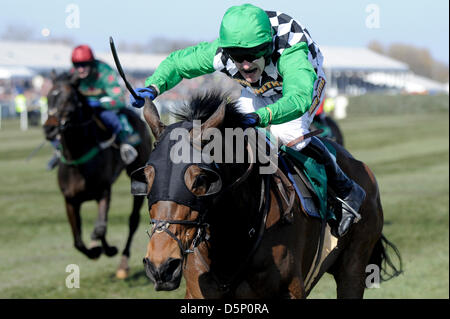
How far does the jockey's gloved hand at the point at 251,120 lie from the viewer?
11.0 ft

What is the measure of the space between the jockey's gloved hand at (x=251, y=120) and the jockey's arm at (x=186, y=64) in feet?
2.96

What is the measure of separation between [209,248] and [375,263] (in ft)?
7.01

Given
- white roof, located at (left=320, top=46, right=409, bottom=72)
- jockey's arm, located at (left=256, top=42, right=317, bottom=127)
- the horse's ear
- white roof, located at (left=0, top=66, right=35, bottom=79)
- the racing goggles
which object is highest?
the racing goggles

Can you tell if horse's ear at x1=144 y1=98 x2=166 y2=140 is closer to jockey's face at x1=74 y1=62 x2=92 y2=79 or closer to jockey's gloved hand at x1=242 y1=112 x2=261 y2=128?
jockey's gloved hand at x1=242 y1=112 x2=261 y2=128

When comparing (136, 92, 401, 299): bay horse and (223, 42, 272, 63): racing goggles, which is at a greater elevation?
(223, 42, 272, 63): racing goggles

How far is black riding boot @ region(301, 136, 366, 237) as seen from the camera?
4.35 meters

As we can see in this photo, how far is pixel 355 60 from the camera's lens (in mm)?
66812

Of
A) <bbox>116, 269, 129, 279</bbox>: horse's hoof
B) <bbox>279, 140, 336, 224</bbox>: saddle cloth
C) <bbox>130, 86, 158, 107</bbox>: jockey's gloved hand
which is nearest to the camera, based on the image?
<bbox>130, 86, 158, 107</bbox>: jockey's gloved hand

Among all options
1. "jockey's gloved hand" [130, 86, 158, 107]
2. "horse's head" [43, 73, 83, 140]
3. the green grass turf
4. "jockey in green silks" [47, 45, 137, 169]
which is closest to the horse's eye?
"jockey's gloved hand" [130, 86, 158, 107]

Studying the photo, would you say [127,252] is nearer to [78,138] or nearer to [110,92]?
[78,138]

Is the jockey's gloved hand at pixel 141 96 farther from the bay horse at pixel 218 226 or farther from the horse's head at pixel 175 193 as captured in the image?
the horse's head at pixel 175 193

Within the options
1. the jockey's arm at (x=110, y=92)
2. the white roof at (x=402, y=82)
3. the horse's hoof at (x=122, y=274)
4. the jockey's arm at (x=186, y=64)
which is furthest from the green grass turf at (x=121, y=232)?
the white roof at (x=402, y=82)

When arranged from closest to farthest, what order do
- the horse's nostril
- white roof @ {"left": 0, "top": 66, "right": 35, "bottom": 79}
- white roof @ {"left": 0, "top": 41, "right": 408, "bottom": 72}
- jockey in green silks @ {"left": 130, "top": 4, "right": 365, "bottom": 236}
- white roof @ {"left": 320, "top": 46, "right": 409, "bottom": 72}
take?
the horse's nostril < jockey in green silks @ {"left": 130, "top": 4, "right": 365, "bottom": 236} < white roof @ {"left": 0, "top": 66, "right": 35, "bottom": 79} < white roof @ {"left": 0, "top": 41, "right": 408, "bottom": 72} < white roof @ {"left": 320, "top": 46, "right": 409, "bottom": 72}
